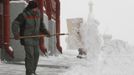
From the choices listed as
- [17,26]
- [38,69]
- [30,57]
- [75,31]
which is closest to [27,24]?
[17,26]

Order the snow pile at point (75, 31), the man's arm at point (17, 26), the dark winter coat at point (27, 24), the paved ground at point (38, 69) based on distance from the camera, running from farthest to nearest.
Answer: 1. the snow pile at point (75, 31)
2. the paved ground at point (38, 69)
3. the dark winter coat at point (27, 24)
4. the man's arm at point (17, 26)

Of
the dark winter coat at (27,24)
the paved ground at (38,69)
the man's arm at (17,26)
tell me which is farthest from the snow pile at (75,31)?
the man's arm at (17,26)

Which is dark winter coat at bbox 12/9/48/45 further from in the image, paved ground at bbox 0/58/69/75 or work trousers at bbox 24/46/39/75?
paved ground at bbox 0/58/69/75

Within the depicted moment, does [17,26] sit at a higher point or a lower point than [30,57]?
higher

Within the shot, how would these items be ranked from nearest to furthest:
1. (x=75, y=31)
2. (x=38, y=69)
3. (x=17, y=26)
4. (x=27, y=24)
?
(x=17, y=26)
(x=27, y=24)
(x=38, y=69)
(x=75, y=31)

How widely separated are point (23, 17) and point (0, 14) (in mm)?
7800

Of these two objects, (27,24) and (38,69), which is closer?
(27,24)

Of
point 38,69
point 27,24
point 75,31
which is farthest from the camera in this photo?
point 75,31

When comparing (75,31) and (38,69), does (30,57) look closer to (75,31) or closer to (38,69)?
(38,69)

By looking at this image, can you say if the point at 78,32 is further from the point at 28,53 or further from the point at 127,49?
the point at 28,53

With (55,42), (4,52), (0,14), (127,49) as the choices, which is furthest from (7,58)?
(55,42)

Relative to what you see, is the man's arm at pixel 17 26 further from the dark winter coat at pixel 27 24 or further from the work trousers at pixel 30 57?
the work trousers at pixel 30 57

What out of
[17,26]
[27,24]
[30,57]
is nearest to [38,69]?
[30,57]

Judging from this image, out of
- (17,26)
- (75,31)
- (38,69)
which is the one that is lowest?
(38,69)
